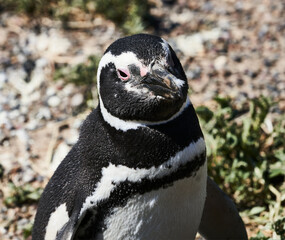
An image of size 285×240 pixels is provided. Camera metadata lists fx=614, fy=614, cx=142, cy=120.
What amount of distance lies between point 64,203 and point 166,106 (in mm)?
694

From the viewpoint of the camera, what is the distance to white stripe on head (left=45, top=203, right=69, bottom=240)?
268 cm

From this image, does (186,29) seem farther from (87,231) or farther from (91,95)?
(87,231)

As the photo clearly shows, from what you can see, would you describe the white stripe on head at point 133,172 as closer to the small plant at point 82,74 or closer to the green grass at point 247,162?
the green grass at point 247,162

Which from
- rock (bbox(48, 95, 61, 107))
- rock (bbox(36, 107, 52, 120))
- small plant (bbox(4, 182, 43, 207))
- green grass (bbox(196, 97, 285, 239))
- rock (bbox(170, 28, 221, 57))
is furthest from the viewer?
rock (bbox(170, 28, 221, 57))

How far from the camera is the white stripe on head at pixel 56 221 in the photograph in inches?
106

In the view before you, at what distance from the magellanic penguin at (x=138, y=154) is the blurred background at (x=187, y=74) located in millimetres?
747

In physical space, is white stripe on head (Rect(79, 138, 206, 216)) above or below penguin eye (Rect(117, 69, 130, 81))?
below

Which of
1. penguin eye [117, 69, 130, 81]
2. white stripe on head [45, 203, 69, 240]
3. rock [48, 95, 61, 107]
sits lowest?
rock [48, 95, 61, 107]

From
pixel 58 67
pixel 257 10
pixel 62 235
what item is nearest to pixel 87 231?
pixel 62 235

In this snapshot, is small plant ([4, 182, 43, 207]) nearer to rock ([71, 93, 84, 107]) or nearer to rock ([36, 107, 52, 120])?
rock ([36, 107, 52, 120])

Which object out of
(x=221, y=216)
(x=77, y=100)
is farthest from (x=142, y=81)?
(x=77, y=100)

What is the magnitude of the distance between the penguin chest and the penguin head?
1.01 ft

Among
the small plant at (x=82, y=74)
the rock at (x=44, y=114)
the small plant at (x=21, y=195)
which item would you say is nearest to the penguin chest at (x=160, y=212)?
the small plant at (x=21, y=195)

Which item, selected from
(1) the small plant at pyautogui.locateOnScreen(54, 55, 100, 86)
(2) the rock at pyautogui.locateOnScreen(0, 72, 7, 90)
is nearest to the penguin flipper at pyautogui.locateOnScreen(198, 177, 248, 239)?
(1) the small plant at pyautogui.locateOnScreen(54, 55, 100, 86)
